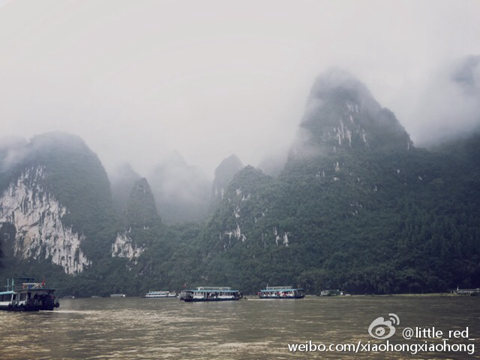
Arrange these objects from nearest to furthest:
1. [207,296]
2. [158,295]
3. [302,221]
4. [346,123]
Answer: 1. [207,296]
2. [158,295]
3. [302,221]
4. [346,123]

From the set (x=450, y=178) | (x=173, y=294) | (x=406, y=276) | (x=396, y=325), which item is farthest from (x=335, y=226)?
(x=396, y=325)

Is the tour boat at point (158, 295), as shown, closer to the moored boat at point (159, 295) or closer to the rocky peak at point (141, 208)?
the moored boat at point (159, 295)

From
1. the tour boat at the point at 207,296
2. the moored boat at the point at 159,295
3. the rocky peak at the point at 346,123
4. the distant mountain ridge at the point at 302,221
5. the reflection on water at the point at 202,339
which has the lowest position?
the moored boat at the point at 159,295

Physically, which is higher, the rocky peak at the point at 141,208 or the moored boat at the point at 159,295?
the rocky peak at the point at 141,208

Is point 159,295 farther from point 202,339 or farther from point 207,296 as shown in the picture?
point 202,339

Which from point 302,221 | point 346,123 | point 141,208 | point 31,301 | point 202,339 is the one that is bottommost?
point 31,301

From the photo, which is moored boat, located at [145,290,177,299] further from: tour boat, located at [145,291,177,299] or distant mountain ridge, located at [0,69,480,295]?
distant mountain ridge, located at [0,69,480,295]

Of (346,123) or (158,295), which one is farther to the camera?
(346,123)

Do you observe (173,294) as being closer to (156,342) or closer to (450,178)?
(450,178)

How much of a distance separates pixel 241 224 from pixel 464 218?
76043mm

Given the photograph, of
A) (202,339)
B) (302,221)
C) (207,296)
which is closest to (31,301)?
(207,296)

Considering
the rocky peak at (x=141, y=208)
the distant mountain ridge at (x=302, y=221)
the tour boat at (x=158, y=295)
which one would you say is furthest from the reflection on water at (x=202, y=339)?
the rocky peak at (x=141, y=208)

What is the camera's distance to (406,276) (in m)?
109

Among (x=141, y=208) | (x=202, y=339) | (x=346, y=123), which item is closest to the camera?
(x=202, y=339)
